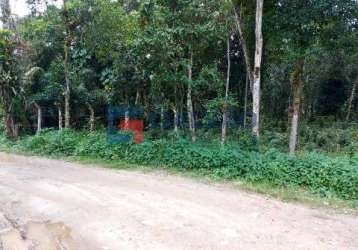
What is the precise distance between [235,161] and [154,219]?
3.64 meters

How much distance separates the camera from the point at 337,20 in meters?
10.4

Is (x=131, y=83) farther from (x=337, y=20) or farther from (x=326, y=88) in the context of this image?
(x=326, y=88)

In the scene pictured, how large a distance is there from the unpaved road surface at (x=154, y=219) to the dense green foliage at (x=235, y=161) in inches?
40.4

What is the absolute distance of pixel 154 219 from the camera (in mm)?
5727

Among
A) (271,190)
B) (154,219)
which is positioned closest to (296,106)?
(271,190)

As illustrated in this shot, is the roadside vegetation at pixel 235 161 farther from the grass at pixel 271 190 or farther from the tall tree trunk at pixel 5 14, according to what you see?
the tall tree trunk at pixel 5 14

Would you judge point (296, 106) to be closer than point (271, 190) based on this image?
No

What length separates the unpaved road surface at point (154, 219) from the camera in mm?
4898

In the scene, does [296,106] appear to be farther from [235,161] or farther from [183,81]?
Answer: [183,81]

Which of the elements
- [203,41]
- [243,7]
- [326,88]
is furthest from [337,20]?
[326,88]

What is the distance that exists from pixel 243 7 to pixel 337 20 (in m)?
2.75

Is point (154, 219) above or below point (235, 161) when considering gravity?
below

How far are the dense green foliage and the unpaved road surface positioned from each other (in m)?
1.03

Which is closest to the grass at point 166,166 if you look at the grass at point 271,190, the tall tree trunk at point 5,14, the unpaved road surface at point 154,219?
the grass at point 271,190
